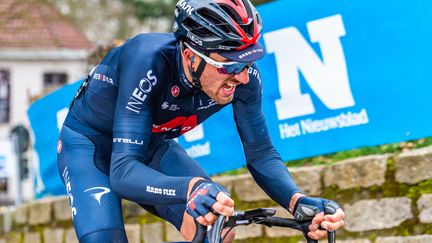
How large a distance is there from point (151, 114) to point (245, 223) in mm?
901

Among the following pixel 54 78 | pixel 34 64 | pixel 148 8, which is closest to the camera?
pixel 148 8

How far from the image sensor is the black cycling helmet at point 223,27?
393 centimetres

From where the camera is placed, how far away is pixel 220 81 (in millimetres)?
4051

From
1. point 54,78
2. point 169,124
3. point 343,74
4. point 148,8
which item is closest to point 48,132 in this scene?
point 343,74

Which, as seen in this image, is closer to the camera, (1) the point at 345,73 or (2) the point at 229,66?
(2) the point at 229,66

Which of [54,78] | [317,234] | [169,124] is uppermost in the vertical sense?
[54,78]

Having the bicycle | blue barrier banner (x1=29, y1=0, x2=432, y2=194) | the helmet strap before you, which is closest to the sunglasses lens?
the helmet strap

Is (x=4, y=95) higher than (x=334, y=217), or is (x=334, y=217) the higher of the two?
(x=4, y=95)

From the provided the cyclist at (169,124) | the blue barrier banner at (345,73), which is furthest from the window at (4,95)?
the cyclist at (169,124)

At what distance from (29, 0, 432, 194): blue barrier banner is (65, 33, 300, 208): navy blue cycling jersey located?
105 inches

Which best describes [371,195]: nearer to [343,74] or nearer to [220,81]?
[343,74]

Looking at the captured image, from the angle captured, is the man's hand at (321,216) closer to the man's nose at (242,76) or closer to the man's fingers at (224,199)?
the man's fingers at (224,199)

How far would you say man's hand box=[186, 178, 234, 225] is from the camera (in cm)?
344

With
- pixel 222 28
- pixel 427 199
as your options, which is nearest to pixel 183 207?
pixel 222 28
